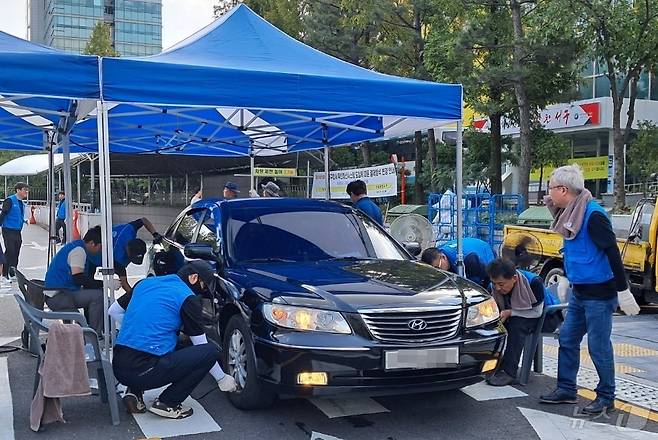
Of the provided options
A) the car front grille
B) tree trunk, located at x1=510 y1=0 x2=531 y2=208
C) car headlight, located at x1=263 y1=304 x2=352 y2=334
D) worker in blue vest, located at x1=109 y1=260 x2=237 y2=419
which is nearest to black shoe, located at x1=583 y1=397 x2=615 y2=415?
the car front grille

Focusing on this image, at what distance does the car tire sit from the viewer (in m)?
4.79

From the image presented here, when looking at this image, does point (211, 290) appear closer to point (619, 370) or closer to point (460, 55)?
point (619, 370)

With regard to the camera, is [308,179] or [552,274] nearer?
[552,274]

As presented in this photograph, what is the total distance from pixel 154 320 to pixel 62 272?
2.28 m

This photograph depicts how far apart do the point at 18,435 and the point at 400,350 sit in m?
2.65

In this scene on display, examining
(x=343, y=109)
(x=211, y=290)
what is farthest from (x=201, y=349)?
(x=343, y=109)

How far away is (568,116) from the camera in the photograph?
2747 cm

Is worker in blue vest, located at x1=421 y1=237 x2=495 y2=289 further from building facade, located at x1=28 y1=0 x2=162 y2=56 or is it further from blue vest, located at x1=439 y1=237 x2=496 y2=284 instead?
building facade, located at x1=28 y1=0 x2=162 y2=56

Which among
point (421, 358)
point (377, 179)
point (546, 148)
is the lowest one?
point (421, 358)

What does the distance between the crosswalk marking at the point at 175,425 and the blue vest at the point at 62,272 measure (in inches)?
75.2

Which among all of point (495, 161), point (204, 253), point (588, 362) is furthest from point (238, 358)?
point (495, 161)

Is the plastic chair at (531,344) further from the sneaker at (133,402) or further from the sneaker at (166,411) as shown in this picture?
the sneaker at (133,402)

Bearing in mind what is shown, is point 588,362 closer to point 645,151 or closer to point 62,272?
point 62,272

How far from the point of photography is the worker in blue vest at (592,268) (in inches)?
189
